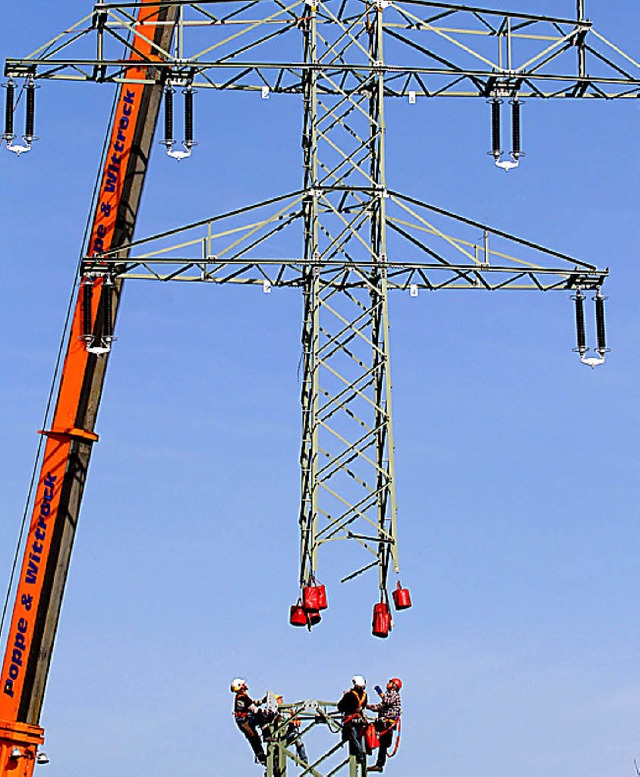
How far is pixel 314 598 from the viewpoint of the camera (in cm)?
2939

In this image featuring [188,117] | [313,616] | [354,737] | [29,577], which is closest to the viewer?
[354,737]

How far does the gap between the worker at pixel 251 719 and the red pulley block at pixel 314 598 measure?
6.18 ft

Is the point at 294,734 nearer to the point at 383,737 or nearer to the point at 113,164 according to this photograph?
the point at 383,737

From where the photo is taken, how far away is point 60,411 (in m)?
31.5

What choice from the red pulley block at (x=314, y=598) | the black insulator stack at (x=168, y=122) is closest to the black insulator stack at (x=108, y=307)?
the black insulator stack at (x=168, y=122)

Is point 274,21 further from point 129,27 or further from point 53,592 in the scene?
point 53,592

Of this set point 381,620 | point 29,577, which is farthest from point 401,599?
point 29,577

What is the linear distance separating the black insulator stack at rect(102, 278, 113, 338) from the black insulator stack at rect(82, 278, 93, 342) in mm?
226

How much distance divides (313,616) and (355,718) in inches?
103

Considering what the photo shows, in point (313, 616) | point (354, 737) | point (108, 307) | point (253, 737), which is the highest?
point (108, 307)

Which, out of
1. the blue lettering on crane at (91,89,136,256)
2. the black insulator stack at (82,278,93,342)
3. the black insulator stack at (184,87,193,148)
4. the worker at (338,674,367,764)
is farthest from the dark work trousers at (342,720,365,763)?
the black insulator stack at (184,87,193,148)

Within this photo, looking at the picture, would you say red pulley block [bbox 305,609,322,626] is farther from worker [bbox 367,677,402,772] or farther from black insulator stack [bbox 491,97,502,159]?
black insulator stack [bbox 491,97,502,159]

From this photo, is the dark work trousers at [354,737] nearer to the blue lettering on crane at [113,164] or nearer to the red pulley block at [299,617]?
the red pulley block at [299,617]

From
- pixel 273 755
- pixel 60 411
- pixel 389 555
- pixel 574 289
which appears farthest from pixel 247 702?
pixel 574 289
